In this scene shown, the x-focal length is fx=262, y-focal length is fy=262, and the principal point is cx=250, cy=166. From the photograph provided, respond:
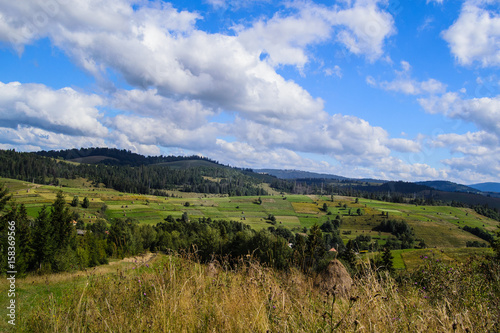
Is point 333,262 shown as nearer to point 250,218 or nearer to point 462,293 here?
point 462,293

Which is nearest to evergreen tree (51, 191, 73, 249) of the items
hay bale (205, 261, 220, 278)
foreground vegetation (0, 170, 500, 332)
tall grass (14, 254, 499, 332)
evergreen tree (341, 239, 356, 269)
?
foreground vegetation (0, 170, 500, 332)

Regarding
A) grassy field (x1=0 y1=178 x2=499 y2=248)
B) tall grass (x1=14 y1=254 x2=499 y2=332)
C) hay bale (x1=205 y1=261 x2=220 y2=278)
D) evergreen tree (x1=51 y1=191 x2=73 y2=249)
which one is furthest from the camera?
grassy field (x1=0 y1=178 x2=499 y2=248)

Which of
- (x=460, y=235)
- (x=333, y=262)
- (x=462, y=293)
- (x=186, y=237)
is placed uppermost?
(x=462, y=293)

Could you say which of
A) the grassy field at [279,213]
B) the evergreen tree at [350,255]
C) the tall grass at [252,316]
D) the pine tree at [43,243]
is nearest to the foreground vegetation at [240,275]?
the tall grass at [252,316]

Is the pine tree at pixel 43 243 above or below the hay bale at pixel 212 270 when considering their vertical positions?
below

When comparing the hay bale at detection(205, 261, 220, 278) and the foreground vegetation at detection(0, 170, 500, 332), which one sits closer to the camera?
the foreground vegetation at detection(0, 170, 500, 332)

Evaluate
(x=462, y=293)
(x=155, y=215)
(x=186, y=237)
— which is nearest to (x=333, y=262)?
(x=462, y=293)

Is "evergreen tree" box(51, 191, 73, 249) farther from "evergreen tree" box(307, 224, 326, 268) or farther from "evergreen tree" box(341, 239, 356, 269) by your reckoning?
"evergreen tree" box(307, 224, 326, 268)

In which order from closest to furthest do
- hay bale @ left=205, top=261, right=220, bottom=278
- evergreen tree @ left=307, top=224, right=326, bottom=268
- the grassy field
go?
hay bale @ left=205, top=261, right=220, bottom=278, evergreen tree @ left=307, top=224, right=326, bottom=268, the grassy field

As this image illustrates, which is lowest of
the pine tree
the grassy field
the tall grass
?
the grassy field

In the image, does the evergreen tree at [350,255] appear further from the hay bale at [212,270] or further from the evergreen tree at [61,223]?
the evergreen tree at [61,223]

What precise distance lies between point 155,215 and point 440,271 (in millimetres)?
125320

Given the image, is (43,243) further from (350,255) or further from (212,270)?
(212,270)

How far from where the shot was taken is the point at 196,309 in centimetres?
382
